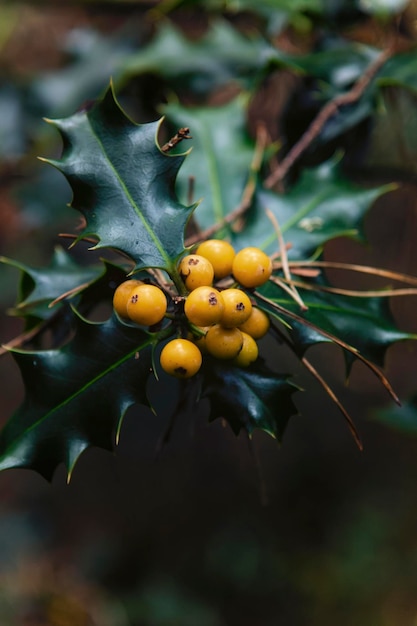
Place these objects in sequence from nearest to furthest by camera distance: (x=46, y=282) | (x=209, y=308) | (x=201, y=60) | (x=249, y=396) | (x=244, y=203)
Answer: (x=209, y=308)
(x=249, y=396)
(x=46, y=282)
(x=244, y=203)
(x=201, y=60)

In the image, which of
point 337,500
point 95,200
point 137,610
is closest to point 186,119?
point 95,200

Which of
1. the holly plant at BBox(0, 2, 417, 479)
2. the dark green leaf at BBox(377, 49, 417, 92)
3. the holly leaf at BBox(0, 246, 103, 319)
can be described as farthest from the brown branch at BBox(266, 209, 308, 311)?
the dark green leaf at BBox(377, 49, 417, 92)

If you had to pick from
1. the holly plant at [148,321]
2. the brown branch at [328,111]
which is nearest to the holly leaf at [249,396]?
the holly plant at [148,321]

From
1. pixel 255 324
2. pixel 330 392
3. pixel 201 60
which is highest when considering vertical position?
pixel 201 60

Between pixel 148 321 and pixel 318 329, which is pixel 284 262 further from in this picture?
pixel 148 321

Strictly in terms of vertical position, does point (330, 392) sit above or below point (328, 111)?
below

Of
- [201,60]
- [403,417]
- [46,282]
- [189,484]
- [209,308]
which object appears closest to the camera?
[209,308]

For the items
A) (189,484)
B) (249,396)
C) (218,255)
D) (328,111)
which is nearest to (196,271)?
(218,255)
